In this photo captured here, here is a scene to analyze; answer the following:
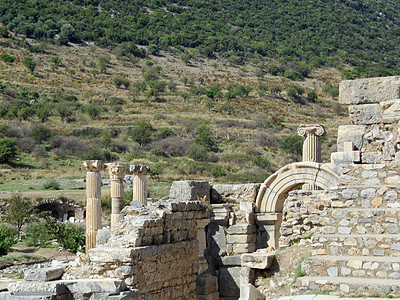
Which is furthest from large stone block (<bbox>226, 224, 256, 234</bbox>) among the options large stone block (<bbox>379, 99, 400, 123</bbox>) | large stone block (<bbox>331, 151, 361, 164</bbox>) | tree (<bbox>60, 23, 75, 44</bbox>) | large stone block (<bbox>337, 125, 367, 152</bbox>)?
tree (<bbox>60, 23, 75, 44</bbox>)

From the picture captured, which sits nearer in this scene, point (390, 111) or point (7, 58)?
point (390, 111)

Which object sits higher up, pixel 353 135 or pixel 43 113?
pixel 43 113

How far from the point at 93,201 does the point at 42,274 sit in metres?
13.8

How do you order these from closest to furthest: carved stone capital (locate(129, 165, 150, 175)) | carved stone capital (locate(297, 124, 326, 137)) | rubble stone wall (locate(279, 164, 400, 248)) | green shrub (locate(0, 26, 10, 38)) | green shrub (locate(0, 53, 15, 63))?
1. rubble stone wall (locate(279, 164, 400, 248))
2. carved stone capital (locate(297, 124, 326, 137))
3. carved stone capital (locate(129, 165, 150, 175))
4. green shrub (locate(0, 53, 15, 63))
5. green shrub (locate(0, 26, 10, 38))

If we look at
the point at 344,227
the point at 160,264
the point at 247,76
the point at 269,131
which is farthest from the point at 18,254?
the point at 247,76

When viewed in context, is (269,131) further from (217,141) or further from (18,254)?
(18,254)

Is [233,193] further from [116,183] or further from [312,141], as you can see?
[116,183]

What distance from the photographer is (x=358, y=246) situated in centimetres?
802

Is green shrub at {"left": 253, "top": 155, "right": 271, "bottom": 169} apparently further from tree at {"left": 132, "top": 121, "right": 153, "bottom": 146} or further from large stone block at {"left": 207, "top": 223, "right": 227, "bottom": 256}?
large stone block at {"left": 207, "top": 223, "right": 227, "bottom": 256}

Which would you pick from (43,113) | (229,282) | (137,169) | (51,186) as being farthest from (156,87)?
(229,282)

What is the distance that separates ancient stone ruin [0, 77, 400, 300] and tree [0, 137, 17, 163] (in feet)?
120

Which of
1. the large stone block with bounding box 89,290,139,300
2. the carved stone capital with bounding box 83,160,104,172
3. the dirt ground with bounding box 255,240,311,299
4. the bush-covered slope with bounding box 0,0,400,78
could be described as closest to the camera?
the large stone block with bounding box 89,290,139,300

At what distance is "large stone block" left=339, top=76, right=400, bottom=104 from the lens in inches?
407

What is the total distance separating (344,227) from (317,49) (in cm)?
8752
